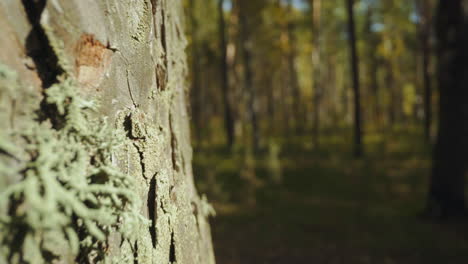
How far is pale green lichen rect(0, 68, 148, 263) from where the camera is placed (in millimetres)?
656

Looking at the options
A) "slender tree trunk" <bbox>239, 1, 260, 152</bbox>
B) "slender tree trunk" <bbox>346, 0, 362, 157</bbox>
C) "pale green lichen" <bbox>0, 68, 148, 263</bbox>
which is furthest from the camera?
"slender tree trunk" <bbox>239, 1, 260, 152</bbox>

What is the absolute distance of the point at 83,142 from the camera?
2.62 ft

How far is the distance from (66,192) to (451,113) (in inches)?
220

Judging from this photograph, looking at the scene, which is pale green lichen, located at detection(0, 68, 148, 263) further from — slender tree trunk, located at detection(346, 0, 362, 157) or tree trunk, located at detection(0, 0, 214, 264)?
slender tree trunk, located at detection(346, 0, 362, 157)

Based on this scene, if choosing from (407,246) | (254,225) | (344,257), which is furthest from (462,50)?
(254,225)

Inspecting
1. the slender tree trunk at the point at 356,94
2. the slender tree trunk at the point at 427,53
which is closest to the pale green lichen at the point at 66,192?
the slender tree trunk at the point at 356,94

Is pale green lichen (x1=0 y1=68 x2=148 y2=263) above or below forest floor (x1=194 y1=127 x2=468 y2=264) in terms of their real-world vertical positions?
above

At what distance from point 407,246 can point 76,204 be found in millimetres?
4910

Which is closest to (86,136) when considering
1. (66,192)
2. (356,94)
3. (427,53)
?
(66,192)

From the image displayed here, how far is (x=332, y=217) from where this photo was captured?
19.0 feet

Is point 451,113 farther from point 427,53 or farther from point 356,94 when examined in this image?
point 427,53

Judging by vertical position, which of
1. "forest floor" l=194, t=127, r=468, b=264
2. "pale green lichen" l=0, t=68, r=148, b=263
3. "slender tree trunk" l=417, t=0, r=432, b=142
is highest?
"slender tree trunk" l=417, t=0, r=432, b=142

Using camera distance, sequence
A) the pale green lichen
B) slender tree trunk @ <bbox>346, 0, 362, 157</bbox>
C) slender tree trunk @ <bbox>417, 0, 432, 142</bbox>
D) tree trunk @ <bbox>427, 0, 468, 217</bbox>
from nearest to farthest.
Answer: the pale green lichen
tree trunk @ <bbox>427, 0, 468, 217</bbox>
slender tree trunk @ <bbox>346, 0, 362, 157</bbox>
slender tree trunk @ <bbox>417, 0, 432, 142</bbox>

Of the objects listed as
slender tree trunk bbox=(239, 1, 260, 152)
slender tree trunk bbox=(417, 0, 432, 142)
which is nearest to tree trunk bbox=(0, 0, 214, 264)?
slender tree trunk bbox=(239, 1, 260, 152)
